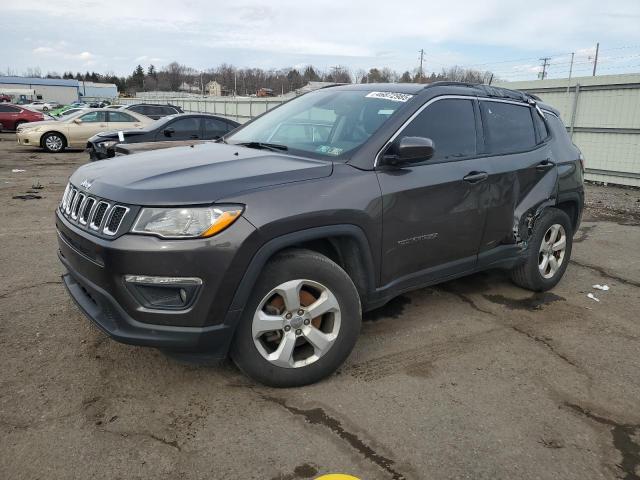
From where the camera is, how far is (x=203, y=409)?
9.20ft

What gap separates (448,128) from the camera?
3.75 m

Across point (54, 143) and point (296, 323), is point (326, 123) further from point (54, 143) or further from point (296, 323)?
point (54, 143)

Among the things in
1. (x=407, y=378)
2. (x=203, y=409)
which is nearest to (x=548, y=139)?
(x=407, y=378)

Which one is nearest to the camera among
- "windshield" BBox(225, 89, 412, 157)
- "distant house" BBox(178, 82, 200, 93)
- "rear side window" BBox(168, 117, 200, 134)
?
"windshield" BBox(225, 89, 412, 157)

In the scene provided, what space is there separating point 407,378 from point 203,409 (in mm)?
1255

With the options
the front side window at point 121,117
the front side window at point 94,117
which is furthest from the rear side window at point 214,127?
the front side window at point 94,117

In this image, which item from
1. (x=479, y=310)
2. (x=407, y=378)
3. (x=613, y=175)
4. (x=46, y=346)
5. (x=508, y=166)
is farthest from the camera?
(x=613, y=175)

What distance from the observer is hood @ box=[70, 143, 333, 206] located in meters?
2.62

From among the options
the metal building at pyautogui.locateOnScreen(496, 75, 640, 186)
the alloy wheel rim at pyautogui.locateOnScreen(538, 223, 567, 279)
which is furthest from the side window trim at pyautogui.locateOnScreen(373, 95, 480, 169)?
the metal building at pyautogui.locateOnScreen(496, 75, 640, 186)

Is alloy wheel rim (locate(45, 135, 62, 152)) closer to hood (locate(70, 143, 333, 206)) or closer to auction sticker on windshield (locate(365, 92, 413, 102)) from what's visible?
hood (locate(70, 143, 333, 206))

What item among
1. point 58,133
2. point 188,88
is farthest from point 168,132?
point 188,88

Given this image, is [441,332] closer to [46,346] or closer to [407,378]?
[407,378]

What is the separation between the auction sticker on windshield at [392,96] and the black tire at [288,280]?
1.38 m

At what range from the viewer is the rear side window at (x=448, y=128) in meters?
3.56
